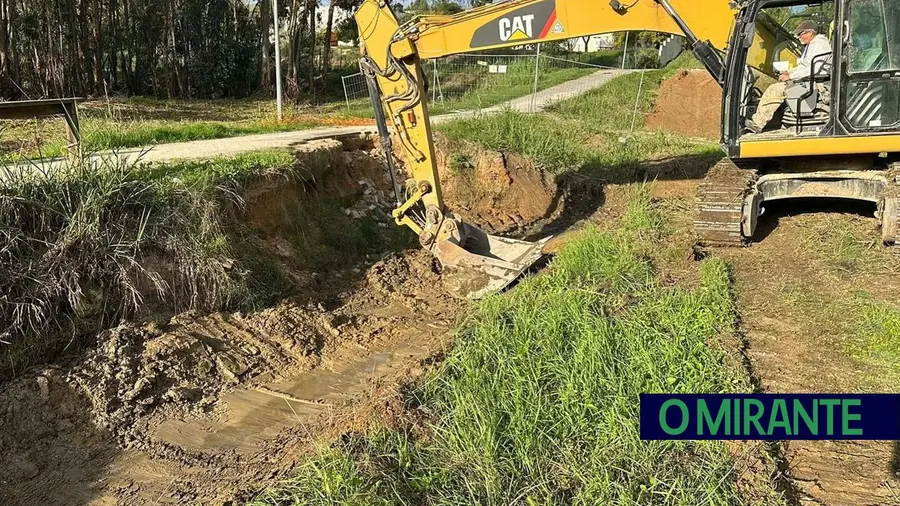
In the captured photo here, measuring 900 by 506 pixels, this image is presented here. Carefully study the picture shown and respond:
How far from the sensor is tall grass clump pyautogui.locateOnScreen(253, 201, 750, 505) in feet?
10.5

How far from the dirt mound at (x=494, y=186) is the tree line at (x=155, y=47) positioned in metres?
12.6

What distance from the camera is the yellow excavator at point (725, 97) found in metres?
6.16

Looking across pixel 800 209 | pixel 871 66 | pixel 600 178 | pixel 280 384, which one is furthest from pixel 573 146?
pixel 280 384

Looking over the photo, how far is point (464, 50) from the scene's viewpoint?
659 centimetres

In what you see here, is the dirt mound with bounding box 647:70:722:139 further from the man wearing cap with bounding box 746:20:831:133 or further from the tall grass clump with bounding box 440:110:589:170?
the man wearing cap with bounding box 746:20:831:133

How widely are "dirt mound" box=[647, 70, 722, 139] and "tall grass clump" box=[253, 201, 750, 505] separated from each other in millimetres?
10584

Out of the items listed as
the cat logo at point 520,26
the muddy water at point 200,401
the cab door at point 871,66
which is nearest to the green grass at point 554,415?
the muddy water at point 200,401

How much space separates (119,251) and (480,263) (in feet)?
10.2

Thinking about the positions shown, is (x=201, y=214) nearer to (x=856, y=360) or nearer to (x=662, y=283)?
(x=662, y=283)

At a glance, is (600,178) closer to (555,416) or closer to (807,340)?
(807,340)

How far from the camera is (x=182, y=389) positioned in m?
4.71

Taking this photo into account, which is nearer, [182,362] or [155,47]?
[182,362]

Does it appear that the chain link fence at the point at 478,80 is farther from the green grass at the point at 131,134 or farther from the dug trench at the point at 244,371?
the dug trench at the point at 244,371

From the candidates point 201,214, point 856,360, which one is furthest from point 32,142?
point 856,360
